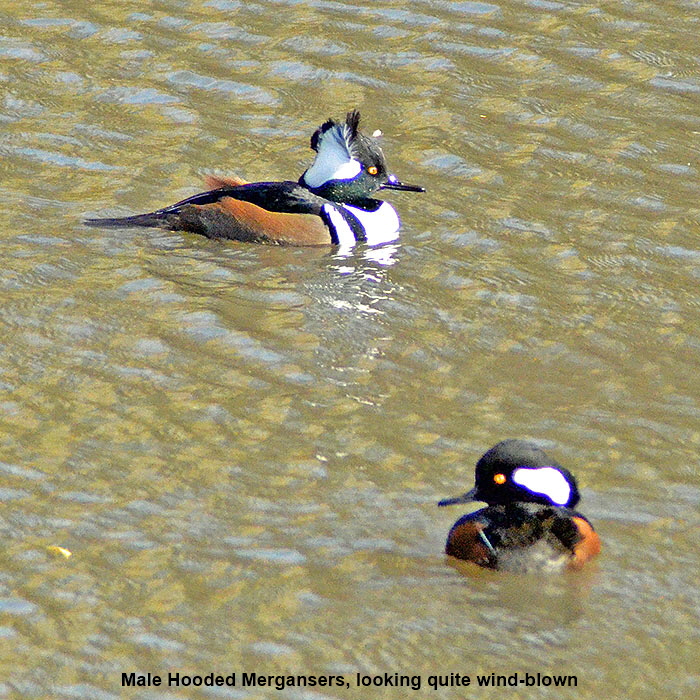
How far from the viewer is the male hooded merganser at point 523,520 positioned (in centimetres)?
612

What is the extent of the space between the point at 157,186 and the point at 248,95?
166cm

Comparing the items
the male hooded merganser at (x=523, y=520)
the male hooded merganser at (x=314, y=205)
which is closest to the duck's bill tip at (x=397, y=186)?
the male hooded merganser at (x=314, y=205)

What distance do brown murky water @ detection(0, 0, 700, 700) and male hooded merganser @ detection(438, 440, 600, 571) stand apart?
13cm

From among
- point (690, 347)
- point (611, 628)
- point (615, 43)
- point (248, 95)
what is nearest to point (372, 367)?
point (690, 347)

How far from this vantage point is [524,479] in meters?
6.22

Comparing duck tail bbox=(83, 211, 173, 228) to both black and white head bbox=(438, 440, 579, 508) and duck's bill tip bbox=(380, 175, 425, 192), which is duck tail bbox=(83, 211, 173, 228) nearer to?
duck's bill tip bbox=(380, 175, 425, 192)

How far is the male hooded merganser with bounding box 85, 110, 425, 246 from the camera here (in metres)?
9.81

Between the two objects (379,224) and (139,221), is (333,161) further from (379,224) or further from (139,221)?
(139,221)

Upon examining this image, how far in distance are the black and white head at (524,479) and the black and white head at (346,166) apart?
166 inches

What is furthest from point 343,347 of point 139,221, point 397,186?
point 397,186

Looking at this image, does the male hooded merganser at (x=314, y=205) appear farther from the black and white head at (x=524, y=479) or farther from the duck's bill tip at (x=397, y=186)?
the black and white head at (x=524, y=479)

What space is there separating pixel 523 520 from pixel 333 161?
467 cm

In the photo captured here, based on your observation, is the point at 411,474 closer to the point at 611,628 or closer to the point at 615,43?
the point at 611,628

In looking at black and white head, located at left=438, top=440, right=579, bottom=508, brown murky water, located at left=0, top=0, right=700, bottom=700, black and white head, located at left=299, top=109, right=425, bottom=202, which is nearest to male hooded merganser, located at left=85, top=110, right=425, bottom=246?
black and white head, located at left=299, top=109, right=425, bottom=202
